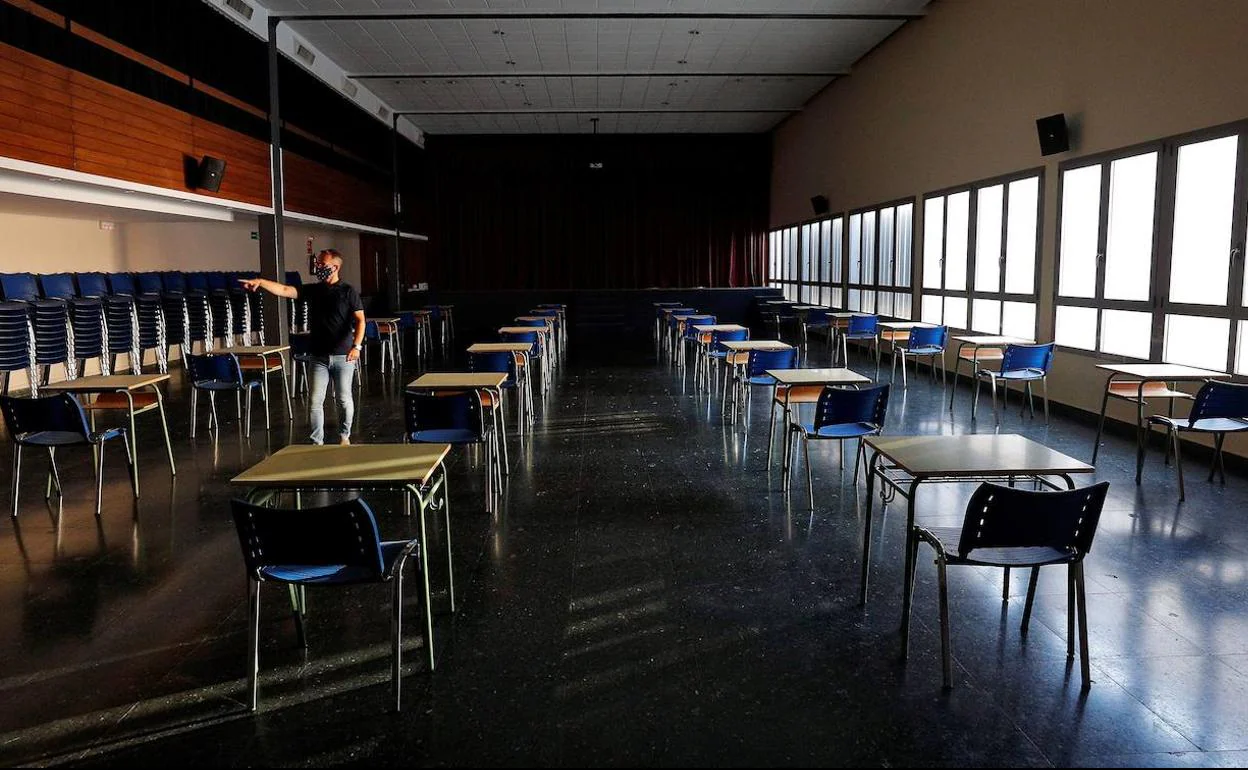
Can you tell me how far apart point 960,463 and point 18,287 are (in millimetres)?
10000

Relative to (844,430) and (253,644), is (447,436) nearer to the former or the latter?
(253,644)

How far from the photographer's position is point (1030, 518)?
2.89 meters

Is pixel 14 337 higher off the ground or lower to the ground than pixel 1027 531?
higher

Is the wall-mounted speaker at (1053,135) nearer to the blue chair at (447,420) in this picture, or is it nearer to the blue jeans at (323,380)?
the blue chair at (447,420)

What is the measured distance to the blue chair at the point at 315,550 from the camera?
106 inches

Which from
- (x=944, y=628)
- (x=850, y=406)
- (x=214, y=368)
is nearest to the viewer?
(x=944, y=628)

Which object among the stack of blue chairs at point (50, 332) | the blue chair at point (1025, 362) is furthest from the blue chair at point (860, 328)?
the stack of blue chairs at point (50, 332)

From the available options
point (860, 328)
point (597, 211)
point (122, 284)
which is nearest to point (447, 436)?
point (860, 328)

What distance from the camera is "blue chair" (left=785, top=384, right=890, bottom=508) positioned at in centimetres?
512

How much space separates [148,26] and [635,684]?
943 centimetres

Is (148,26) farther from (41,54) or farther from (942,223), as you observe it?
(942,223)

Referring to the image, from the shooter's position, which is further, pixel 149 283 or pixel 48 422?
pixel 149 283

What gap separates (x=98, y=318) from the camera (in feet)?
30.0

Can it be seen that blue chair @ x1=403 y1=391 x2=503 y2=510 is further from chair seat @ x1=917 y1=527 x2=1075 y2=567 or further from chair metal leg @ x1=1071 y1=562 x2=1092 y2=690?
chair metal leg @ x1=1071 y1=562 x2=1092 y2=690
